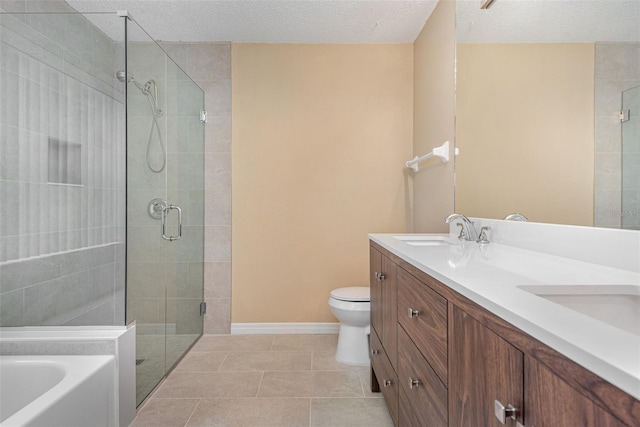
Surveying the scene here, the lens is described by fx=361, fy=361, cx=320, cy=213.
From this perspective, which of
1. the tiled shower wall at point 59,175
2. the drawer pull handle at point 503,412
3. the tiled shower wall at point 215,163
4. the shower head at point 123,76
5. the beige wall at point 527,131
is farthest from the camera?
the tiled shower wall at point 215,163

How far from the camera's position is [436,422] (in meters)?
0.95

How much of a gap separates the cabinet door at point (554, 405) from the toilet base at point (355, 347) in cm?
184

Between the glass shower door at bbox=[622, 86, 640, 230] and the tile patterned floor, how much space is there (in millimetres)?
1317

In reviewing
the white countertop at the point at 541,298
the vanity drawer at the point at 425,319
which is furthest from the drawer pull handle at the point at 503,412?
the vanity drawer at the point at 425,319

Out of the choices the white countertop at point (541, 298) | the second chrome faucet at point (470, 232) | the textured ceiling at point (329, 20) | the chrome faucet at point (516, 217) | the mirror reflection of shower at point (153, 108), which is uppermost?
the textured ceiling at point (329, 20)

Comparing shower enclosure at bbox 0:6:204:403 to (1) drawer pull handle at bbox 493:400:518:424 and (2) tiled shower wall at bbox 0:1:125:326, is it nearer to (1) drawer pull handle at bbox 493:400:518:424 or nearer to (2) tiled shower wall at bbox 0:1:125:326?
(2) tiled shower wall at bbox 0:1:125:326

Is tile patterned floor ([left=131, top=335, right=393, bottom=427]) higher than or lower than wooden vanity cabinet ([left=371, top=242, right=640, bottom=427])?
lower

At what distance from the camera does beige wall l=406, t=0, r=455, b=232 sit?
7.27 feet

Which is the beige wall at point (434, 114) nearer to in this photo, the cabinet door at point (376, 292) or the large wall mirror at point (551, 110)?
the large wall mirror at point (551, 110)

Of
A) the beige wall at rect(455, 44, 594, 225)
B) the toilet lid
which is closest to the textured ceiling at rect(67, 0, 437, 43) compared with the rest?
the beige wall at rect(455, 44, 594, 225)

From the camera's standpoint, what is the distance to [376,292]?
6.18 ft

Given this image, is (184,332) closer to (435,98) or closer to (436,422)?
(436,422)

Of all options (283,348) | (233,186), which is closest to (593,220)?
(283,348)

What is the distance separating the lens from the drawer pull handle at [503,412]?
0.59 metres
